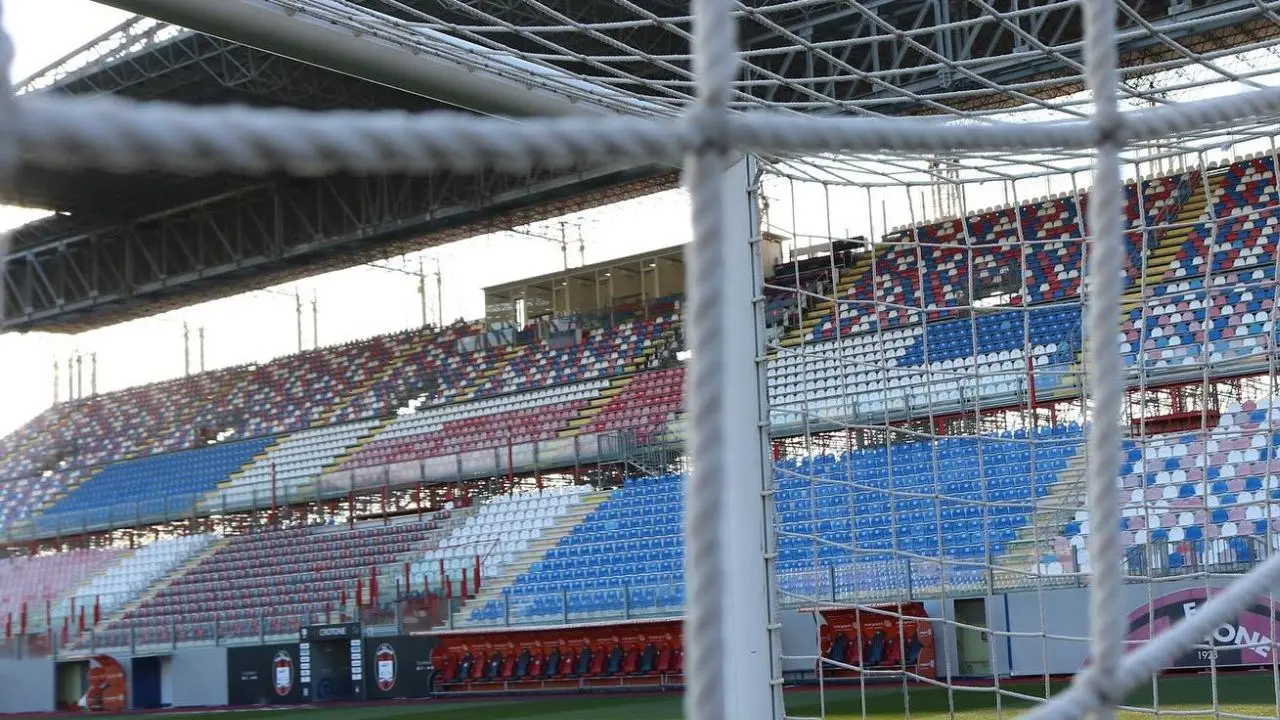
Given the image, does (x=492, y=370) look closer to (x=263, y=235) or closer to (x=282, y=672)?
(x=263, y=235)

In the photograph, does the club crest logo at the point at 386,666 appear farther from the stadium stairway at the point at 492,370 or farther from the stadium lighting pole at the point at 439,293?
the stadium lighting pole at the point at 439,293

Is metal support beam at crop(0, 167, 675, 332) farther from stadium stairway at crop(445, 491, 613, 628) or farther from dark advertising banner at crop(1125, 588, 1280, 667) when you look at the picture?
dark advertising banner at crop(1125, 588, 1280, 667)

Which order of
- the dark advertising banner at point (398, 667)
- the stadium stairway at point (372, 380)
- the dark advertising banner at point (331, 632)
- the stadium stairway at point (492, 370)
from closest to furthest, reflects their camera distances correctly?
the dark advertising banner at point (398, 667) → the dark advertising banner at point (331, 632) → the stadium stairway at point (492, 370) → the stadium stairway at point (372, 380)

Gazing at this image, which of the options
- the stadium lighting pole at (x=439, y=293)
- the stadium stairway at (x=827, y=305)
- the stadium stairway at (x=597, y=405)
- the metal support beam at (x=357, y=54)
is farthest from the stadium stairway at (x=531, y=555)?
the stadium lighting pole at (x=439, y=293)

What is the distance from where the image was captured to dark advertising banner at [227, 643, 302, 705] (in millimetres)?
13664

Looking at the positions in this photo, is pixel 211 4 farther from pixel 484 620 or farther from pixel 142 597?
pixel 142 597

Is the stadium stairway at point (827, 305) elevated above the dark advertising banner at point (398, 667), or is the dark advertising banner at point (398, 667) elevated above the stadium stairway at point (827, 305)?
the stadium stairway at point (827, 305)

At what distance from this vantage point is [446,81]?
3473 mm

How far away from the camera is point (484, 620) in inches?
502

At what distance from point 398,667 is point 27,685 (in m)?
5.89

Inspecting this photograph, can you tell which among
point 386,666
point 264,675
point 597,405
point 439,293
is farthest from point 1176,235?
point 439,293

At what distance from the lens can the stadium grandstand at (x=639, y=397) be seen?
14.5 feet

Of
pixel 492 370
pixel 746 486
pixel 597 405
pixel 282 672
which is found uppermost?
pixel 492 370

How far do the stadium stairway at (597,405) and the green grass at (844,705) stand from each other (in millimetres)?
6391
